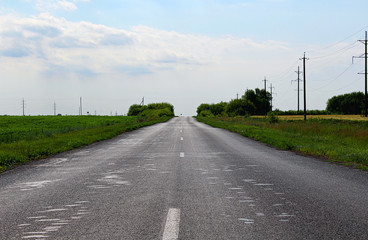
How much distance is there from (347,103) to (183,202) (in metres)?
129

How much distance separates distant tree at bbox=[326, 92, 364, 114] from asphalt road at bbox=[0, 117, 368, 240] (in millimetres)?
115170

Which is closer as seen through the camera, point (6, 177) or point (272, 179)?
point (272, 179)

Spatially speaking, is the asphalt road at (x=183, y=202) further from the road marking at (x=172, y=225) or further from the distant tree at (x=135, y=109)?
the distant tree at (x=135, y=109)

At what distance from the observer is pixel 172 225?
4270 mm

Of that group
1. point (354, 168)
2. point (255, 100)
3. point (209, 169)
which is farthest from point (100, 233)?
point (255, 100)

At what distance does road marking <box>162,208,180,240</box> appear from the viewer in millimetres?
3860

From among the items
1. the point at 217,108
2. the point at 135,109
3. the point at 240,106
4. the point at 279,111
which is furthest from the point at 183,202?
the point at 217,108

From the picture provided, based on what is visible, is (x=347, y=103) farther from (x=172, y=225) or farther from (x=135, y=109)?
(x=172, y=225)

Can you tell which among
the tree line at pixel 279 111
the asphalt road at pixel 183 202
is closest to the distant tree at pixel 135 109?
the tree line at pixel 279 111

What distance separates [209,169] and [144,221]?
4.94 metres

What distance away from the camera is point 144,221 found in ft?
14.7

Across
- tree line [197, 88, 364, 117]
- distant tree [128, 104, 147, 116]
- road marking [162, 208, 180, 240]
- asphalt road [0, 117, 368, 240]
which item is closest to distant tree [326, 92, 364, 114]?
tree line [197, 88, 364, 117]

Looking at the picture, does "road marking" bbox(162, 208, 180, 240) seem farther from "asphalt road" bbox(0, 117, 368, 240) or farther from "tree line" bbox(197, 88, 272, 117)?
"tree line" bbox(197, 88, 272, 117)

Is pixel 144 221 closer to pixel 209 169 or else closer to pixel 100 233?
pixel 100 233
